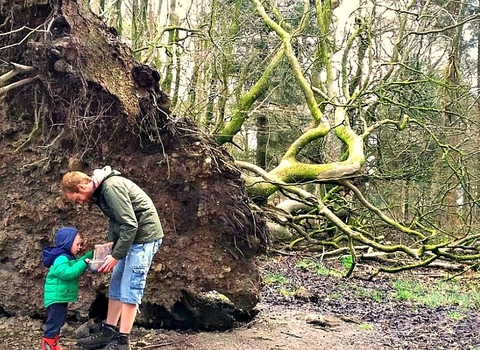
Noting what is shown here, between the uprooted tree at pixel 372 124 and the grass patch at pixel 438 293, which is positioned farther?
the uprooted tree at pixel 372 124

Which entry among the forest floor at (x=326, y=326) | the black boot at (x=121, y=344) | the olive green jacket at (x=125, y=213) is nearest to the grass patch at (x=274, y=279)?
the forest floor at (x=326, y=326)

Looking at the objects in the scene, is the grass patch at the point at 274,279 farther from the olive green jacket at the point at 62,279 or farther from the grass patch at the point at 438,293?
the olive green jacket at the point at 62,279

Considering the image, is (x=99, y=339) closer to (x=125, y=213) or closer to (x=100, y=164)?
(x=125, y=213)

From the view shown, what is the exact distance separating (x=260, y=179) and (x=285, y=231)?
3302 mm

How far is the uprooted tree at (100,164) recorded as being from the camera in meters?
5.11

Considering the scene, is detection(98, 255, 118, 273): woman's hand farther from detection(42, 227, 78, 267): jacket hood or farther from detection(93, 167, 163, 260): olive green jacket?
detection(42, 227, 78, 267): jacket hood

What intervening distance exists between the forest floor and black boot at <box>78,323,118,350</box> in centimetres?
20

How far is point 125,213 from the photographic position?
4.16 meters

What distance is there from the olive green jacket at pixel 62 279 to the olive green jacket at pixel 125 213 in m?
0.36

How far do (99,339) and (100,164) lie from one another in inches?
68.6

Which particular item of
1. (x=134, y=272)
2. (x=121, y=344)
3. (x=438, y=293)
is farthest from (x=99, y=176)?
(x=438, y=293)

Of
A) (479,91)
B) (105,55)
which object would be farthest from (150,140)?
(479,91)

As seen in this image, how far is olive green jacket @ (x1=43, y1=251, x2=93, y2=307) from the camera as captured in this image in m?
4.32

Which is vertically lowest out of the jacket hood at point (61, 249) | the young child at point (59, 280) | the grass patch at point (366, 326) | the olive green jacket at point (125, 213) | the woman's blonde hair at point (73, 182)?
the grass patch at point (366, 326)
